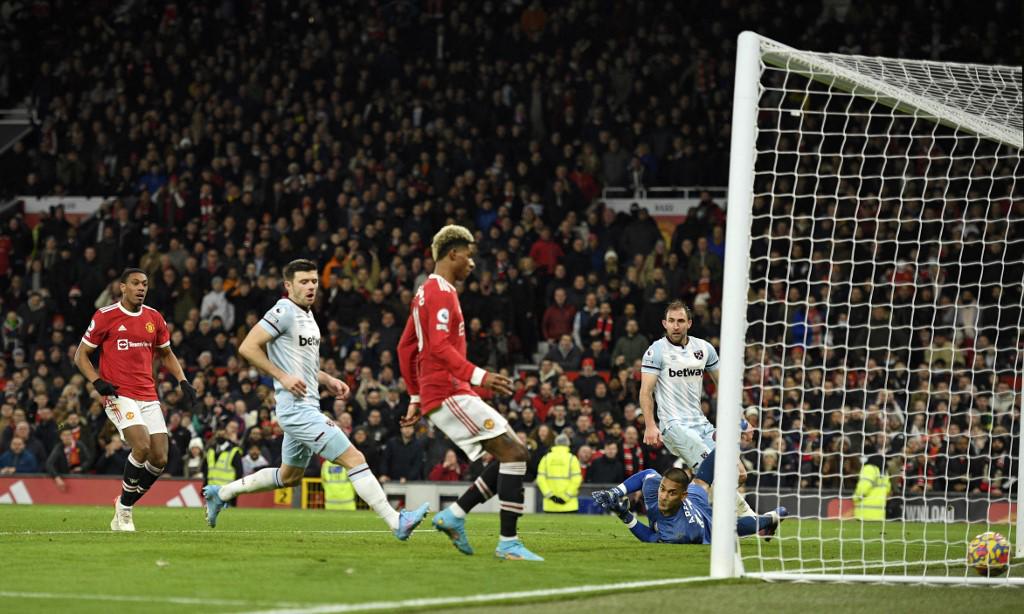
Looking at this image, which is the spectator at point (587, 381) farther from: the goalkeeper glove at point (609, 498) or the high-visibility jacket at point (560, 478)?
the goalkeeper glove at point (609, 498)

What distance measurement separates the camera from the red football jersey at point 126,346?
1316 cm

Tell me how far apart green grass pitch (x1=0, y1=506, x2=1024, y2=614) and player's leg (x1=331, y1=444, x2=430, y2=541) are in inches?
8.8

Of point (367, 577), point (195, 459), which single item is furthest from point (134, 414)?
point (195, 459)

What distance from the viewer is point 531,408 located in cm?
2136

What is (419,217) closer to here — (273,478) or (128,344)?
(128,344)

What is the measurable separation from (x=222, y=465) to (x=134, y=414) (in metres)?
8.63

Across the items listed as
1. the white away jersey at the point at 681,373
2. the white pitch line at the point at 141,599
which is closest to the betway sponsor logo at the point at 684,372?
the white away jersey at the point at 681,373

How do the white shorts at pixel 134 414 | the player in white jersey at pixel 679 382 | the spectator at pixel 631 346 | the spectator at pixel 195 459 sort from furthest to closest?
the spectator at pixel 631 346, the spectator at pixel 195 459, the white shorts at pixel 134 414, the player in white jersey at pixel 679 382

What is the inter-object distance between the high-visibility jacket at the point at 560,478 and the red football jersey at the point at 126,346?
820 cm

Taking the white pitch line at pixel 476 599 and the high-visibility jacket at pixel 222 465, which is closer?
the white pitch line at pixel 476 599

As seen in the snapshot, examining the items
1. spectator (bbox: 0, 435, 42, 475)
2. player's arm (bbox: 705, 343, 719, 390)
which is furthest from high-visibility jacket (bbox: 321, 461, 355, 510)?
player's arm (bbox: 705, 343, 719, 390)

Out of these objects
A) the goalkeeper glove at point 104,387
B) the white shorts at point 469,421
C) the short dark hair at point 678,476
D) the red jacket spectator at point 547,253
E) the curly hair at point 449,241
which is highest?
the red jacket spectator at point 547,253

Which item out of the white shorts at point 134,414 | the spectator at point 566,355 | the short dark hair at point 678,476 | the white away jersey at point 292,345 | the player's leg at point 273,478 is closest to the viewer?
the white away jersey at point 292,345

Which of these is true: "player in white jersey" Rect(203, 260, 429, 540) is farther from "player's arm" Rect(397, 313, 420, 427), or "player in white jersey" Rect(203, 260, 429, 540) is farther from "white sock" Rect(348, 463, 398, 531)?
"player's arm" Rect(397, 313, 420, 427)
